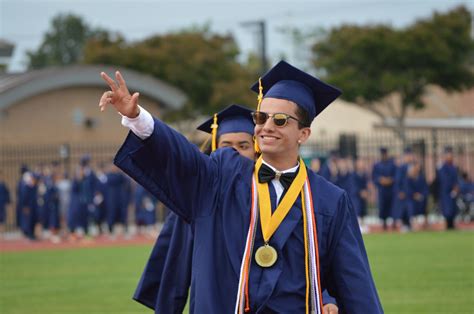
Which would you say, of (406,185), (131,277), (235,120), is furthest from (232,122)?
(406,185)

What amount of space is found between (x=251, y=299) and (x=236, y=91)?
41884 millimetres

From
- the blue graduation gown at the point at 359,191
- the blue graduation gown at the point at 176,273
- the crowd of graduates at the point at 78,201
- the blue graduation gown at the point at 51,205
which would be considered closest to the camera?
the blue graduation gown at the point at 176,273

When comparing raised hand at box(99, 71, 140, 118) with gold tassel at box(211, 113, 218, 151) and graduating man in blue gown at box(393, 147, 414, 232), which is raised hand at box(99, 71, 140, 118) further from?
graduating man in blue gown at box(393, 147, 414, 232)

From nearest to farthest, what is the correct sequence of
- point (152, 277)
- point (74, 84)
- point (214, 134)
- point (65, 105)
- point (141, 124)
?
point (141, 124)
point (152, 277)
point (214, 134)
point (74, 84)
point (65, 105)

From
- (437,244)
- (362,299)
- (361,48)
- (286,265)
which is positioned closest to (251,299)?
(286,265)

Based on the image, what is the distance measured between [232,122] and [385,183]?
20812 millimetres

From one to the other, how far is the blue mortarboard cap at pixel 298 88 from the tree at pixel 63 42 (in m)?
79.6

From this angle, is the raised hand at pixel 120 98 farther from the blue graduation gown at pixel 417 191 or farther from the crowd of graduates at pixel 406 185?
the blue graduation gown at pixel 417 191

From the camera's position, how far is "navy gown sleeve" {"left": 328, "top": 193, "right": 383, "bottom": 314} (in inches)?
210

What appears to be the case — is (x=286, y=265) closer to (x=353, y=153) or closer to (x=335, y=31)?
(x=353, y=153)

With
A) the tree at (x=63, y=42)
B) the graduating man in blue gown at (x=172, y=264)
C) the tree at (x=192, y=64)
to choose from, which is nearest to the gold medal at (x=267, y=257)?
the graduating man in blue gown at (x=172, y=264)

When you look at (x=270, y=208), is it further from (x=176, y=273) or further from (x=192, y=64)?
(x=192, y=64)

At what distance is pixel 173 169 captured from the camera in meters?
5.35

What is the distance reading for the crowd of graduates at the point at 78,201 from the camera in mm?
29266
